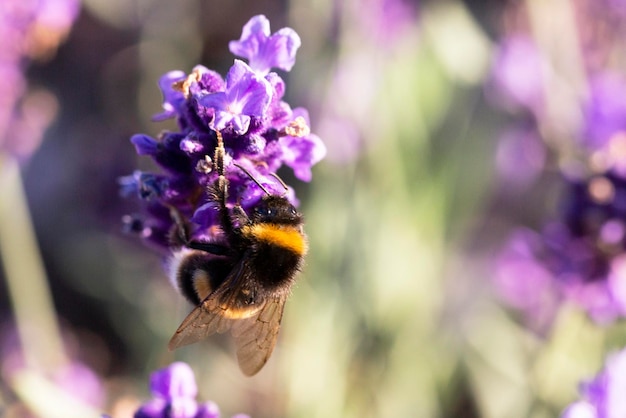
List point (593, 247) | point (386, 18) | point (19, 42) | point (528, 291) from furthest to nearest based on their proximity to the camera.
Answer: point (386, 18) < point (528, 291) < point (19, 42) < point (593, 247)

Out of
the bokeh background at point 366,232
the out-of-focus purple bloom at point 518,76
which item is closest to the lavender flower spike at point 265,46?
the bokeh background at point 366,232

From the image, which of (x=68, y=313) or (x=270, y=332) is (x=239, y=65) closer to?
(x=270, y=332)

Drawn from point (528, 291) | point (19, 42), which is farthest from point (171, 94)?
point (528, 291)

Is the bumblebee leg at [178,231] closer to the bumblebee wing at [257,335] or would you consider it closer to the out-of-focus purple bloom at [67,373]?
the bumblebee wing at [257,335]

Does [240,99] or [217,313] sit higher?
[240,99]

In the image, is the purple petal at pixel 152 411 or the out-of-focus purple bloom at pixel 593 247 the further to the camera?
the out-of-focus purple bloom at pixel 593 247

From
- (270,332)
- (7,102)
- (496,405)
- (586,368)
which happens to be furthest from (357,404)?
(7,102)

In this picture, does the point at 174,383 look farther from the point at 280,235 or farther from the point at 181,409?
the point at 280,235
